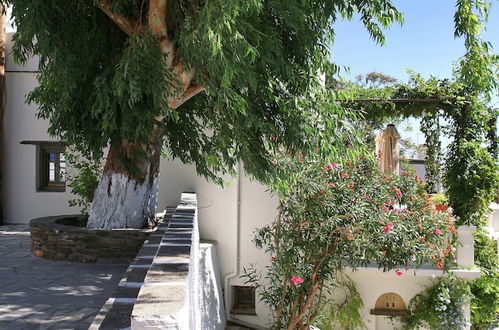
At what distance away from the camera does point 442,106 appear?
28.2 feet

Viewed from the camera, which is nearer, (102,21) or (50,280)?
(50,280)

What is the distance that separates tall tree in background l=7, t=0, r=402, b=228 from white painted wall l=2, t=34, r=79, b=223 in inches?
207

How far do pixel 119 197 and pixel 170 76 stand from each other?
2.00 meters

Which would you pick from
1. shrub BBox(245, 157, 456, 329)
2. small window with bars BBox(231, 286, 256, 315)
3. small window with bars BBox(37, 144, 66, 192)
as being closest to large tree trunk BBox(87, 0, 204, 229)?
shrub BBox(245, 157, 456, 329)

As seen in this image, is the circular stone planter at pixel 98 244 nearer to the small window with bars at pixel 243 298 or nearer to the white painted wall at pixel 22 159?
the small window with bars at pixel 243 298

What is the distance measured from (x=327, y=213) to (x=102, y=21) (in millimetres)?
3931

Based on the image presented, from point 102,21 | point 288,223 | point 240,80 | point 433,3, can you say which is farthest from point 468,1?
point 102,21

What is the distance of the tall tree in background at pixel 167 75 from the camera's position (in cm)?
459

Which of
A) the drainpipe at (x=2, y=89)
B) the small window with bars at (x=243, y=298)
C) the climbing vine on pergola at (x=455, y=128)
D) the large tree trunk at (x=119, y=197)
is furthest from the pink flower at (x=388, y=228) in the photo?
the drainpipe at (x=2, y=89)

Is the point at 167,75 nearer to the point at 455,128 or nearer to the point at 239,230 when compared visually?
the point at 239,230

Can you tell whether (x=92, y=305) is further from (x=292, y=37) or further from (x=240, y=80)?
(x=292, y=37)

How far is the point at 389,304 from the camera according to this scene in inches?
306

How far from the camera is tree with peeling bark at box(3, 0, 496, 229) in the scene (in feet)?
15.2

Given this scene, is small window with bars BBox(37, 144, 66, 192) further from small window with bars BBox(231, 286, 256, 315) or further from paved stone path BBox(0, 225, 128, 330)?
small window with bars BBox(231, 286, 256, 315)
